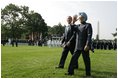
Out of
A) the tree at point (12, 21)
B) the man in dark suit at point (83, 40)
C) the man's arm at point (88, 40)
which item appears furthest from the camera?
the tree at point (12, 21)

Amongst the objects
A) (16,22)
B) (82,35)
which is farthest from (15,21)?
(82,35)

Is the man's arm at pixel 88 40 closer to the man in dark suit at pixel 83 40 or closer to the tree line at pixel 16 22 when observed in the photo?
the man in dark suit at pixel 83 40

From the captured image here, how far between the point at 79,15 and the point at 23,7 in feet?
283

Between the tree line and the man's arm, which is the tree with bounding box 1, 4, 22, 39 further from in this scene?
the man's arm

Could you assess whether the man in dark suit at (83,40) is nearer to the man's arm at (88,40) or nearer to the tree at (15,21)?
the man's arm at (88,40)

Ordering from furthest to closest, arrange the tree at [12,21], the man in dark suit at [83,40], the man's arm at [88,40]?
the tree at [12,21]
the man in dark suit at [83,40]
the man's arm at [88,40]

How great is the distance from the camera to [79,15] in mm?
11539

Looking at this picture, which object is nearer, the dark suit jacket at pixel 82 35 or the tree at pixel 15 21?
the dark suit jacket at pixel 82 35

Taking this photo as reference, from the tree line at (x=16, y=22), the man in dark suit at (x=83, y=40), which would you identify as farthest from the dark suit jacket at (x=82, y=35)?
the tree line at (x=16, y=22)

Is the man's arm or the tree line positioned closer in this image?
the man's arm

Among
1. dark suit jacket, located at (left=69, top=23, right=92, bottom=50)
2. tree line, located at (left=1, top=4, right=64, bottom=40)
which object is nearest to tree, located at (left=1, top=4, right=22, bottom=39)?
tree line, located at (left=1, top=4, right=64, bottom=40)

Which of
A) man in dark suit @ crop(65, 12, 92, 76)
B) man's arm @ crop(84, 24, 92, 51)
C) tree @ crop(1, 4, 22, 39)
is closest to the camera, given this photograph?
man's arm @ crop(84, 24, 92, 51)

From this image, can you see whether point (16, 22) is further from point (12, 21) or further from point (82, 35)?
point (82, 35)

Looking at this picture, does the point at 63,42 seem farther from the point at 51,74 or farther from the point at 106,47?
the point at 106,47
